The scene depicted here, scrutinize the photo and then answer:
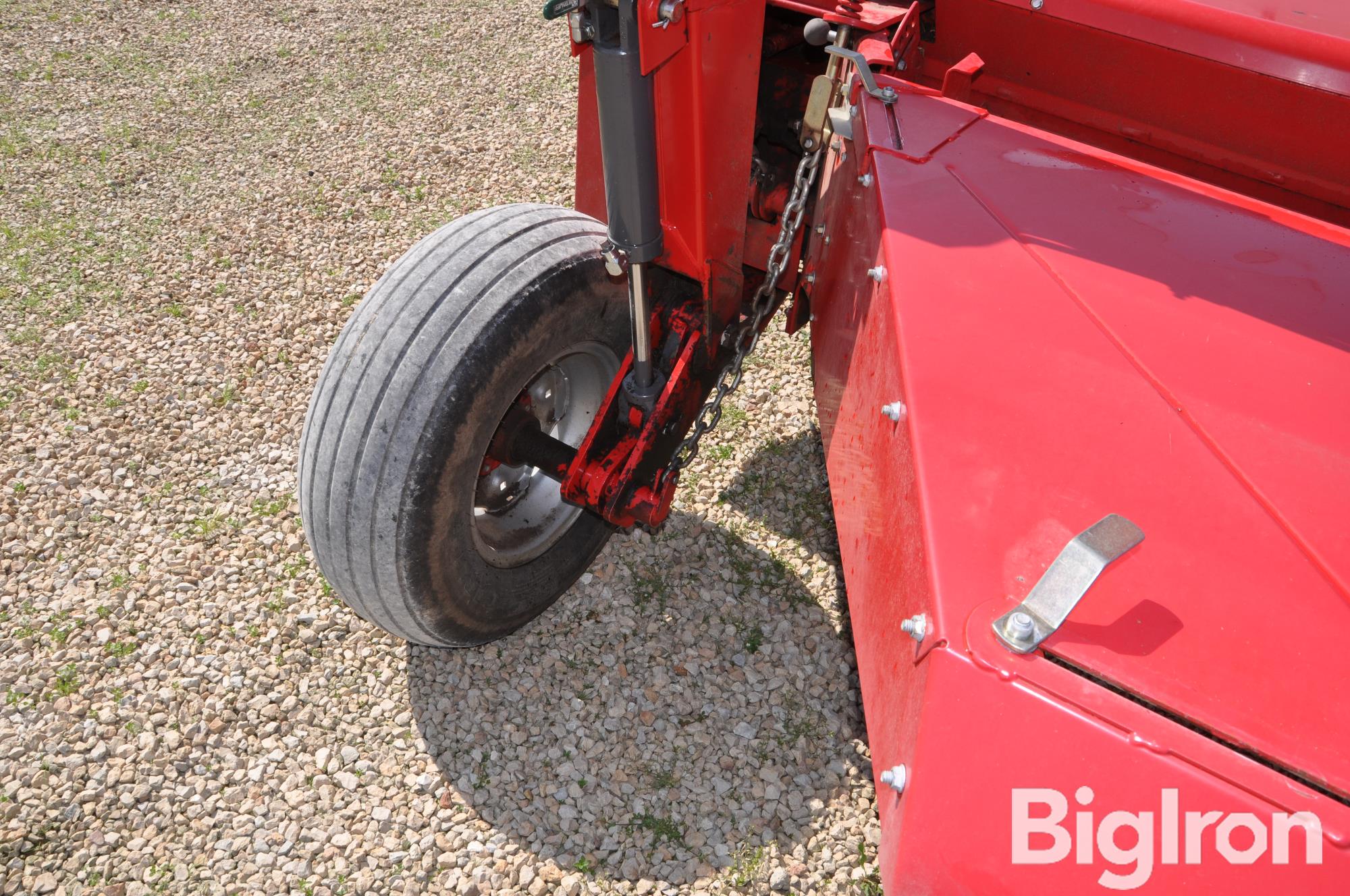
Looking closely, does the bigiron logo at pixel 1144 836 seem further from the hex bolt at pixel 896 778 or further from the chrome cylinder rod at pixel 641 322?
the chrome cylinder rod at pixel 641 322

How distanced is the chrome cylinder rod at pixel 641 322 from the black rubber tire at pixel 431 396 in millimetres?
145

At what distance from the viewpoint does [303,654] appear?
9.19ft

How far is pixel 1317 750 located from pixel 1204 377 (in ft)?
2.13

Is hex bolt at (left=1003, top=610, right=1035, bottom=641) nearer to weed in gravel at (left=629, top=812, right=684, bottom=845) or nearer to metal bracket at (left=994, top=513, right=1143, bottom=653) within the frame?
metal bracket at (left=994, top=513, right=1143, bottom=653)

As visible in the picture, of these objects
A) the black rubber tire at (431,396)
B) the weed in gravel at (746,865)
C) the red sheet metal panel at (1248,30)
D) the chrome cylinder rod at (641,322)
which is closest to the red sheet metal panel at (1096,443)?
the red sheet metal panel at (1248,30)

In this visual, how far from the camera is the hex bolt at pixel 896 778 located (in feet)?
4.05

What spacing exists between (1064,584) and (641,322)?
1338mm

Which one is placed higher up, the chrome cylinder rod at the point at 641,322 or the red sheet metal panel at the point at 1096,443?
the red sheet metal panel at the point at 1096,443

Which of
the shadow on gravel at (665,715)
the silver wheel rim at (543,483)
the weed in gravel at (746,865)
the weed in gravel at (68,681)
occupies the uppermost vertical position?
the silver wheel rim at (543,483)

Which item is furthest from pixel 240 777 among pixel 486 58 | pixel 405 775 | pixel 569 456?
pixel 486 58

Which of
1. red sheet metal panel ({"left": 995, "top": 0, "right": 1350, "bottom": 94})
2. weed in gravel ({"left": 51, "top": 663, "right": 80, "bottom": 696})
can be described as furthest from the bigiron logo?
weed in gravel ({"left": 51, "top": 663, "right": 80, "bottom": 696})

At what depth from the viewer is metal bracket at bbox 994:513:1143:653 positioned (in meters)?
1.13

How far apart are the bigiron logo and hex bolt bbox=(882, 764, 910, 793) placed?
15 centimetres

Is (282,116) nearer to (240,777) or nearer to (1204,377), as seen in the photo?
(240,777)
